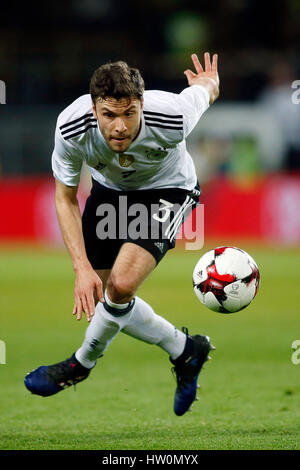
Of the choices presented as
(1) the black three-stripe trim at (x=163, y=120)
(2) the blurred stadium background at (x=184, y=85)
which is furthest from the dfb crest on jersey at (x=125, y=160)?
(2) the blurred stadium background at (x=184, y=85)

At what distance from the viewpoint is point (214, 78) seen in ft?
18.8

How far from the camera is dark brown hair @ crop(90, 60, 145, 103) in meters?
4.62

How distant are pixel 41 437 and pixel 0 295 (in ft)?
23.9

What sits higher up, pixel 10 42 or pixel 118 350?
pixel 10 42

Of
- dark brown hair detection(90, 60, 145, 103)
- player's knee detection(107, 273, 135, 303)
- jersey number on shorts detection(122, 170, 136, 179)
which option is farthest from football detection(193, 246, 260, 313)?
dark brown hair detection(90, 60, 145, 103)

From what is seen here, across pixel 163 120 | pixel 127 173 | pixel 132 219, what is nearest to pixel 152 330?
pixel 132 219

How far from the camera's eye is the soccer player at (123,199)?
4750mm

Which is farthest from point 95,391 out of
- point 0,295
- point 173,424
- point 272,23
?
point 272,23

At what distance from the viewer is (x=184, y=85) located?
23062mm

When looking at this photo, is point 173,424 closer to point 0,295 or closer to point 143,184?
point 143,184

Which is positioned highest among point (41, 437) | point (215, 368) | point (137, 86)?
point (137, 86)

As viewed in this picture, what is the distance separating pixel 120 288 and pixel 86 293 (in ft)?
1.07

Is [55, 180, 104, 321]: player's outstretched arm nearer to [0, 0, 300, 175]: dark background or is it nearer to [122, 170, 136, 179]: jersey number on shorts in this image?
[122, 170, 136, 179]: jersey number on shorts

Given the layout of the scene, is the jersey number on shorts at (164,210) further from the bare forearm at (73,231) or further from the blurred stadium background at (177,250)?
the blurred stadium background at (177,250)
